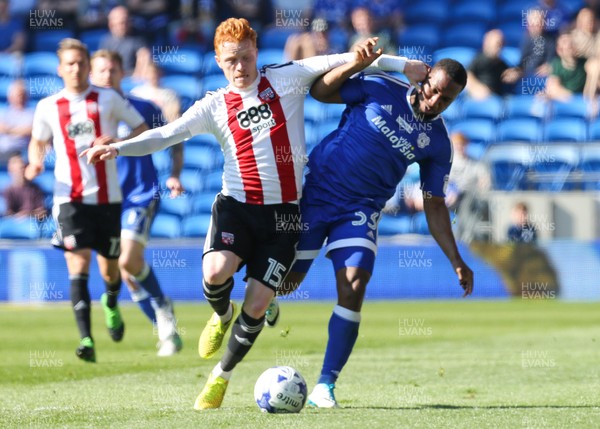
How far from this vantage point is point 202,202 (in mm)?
20438

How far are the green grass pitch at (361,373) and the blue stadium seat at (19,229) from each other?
3.53m

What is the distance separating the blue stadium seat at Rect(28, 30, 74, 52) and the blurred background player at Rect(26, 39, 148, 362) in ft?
46.0

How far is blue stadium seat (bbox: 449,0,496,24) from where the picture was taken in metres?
23.8

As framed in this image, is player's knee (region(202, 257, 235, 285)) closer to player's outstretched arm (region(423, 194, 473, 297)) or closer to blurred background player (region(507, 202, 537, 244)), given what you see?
player's outstretched arm (region(423, 194, 473, 297))

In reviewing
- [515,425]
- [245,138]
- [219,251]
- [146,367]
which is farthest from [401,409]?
[146,367]

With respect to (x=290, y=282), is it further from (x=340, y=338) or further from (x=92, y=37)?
(x=92, y=37)

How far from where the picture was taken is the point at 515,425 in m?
5.69

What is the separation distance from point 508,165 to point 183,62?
6930 millimetres

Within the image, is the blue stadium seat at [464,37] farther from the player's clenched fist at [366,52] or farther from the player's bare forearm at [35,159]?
the player's clenched fist at [366,52]

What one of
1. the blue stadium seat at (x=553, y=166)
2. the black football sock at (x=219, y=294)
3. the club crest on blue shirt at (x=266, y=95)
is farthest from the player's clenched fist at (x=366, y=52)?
the blue stadium seat at (x=553, y=166)

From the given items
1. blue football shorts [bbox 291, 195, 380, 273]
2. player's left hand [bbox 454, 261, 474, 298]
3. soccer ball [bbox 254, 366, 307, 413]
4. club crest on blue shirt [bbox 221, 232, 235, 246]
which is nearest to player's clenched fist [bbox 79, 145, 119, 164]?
club crest on blue shirt [bbox 221, 232, 235, 246]

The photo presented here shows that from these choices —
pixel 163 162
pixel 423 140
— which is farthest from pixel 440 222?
pixel 163 162

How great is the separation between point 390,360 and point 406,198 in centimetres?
947

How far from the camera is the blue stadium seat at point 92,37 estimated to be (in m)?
22.9
